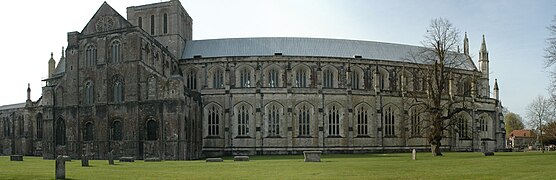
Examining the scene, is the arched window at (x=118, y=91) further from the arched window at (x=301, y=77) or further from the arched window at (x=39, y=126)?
the arched window at (x=301, y=77)

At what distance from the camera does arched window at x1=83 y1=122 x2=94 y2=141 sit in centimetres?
5420

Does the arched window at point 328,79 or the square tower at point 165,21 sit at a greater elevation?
the square tower at point 165,21

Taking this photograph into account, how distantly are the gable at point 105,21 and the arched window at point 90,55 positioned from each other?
1634 millimetres

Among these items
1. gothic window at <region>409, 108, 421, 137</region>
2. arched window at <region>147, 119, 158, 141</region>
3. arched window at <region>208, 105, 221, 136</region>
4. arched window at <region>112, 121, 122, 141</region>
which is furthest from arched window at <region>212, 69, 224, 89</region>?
gothic window at <region>409, 108, 421, 137</region>

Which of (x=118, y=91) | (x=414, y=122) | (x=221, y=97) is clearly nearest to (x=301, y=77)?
(x=221, y=97)

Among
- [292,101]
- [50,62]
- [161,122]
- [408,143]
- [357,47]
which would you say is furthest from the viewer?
[50,62]

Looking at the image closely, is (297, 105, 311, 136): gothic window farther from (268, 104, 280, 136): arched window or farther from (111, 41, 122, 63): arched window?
(111, 41, 122, 63): arched window

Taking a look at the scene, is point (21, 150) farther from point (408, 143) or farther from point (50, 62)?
point (408, 143)

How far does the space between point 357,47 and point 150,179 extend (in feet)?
166

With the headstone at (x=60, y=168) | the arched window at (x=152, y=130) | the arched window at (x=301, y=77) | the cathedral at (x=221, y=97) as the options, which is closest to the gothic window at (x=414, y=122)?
the cathedral at (x=221, y=97)

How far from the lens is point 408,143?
2603 inches

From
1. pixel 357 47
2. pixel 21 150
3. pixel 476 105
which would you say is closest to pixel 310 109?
pixel 357 47

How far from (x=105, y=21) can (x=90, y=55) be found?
374 cm

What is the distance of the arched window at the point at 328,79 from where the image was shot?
64.0 metres
